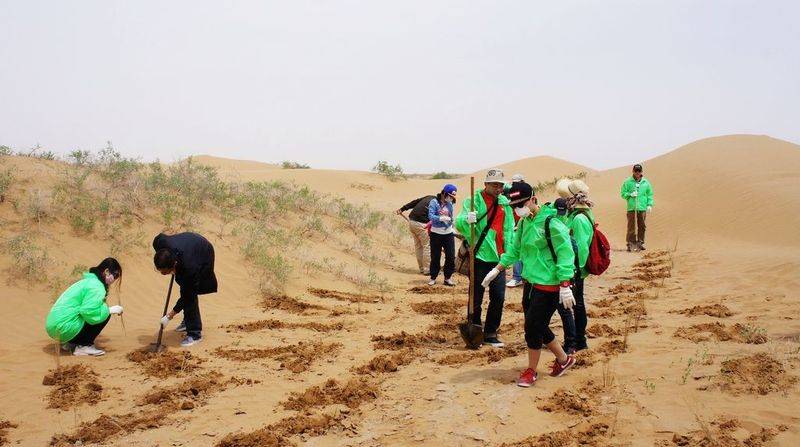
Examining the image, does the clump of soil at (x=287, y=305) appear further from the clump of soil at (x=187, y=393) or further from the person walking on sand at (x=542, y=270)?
the person walking on sand at (x=542, y=270)

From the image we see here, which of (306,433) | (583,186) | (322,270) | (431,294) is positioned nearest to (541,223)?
(583,186)

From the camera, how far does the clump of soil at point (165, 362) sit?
5.76 meters

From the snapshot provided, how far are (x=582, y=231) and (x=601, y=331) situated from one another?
5.22 feet

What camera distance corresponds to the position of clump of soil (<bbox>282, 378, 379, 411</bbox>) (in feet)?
16.0

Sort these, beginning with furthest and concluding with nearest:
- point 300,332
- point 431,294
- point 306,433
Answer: point 431,294
point 300,332
point 306,433

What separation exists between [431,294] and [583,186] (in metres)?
4.35

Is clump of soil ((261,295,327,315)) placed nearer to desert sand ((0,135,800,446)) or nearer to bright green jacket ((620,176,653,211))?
desert sand ((0,135,800,446))

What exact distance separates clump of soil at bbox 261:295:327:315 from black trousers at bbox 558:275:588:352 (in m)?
3.82

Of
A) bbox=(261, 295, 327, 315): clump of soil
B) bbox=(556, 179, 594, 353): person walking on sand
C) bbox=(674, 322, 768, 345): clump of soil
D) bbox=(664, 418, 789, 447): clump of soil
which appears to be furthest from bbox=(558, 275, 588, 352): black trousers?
bbox=(261, 295, 327, 315): clump of soil

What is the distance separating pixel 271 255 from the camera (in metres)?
10.6

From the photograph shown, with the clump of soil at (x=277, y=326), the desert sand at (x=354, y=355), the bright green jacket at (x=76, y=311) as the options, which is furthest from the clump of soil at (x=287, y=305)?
the bright green jacket at (x=76, y=311)

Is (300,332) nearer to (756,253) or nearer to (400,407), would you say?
(400,407)

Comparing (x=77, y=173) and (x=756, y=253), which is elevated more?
(x=77, y=173)

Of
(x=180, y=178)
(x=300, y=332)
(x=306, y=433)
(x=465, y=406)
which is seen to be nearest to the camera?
(x=306, y=433)
